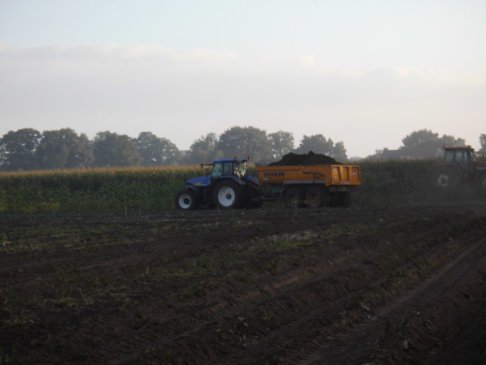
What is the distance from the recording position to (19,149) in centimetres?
8519

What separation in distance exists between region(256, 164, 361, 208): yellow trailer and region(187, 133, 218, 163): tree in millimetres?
47957

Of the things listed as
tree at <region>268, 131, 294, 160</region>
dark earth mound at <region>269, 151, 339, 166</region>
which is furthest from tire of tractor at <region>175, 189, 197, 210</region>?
tree at <region>268, 131, 294, 160</region>

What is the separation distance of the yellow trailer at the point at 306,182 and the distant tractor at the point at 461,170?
753cm

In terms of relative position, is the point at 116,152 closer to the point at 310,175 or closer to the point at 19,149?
the point at 19,149

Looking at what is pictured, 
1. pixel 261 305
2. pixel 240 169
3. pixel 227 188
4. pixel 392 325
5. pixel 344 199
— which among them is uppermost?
pixel 240 169

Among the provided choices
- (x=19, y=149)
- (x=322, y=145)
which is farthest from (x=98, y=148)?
(x=322, y=145)

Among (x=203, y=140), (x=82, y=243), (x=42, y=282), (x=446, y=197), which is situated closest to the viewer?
(x=42, y=282)

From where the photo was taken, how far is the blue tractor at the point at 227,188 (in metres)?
28.0

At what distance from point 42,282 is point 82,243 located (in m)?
5.38

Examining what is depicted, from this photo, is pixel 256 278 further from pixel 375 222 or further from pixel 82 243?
pixel 375 222

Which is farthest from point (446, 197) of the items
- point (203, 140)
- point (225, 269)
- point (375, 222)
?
point (203, 140)

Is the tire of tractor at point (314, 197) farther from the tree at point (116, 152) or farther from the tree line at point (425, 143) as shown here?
the tree at point (116, 152)

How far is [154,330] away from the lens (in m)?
8.22

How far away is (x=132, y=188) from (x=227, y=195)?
12063 mm
